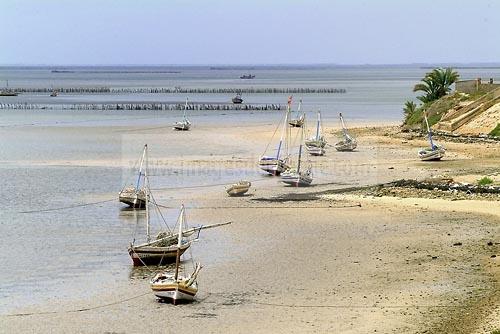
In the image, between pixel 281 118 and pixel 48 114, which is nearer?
pixel 281 118

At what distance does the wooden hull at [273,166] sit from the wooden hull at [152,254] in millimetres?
22822

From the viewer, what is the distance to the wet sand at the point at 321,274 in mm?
24250

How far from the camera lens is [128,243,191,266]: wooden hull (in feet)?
103

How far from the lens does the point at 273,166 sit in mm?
54375

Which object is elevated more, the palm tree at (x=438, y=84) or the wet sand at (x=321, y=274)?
the palm tree at (x=438, y=84)

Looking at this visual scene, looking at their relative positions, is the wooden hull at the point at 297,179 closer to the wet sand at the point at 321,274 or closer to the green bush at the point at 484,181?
the wet sand at the point at 321,274

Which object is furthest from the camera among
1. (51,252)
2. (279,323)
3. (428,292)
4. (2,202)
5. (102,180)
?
(102,180)

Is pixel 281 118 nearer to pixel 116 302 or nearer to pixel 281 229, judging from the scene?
pixel 281 229

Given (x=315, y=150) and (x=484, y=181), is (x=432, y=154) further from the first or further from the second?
(x=484, y=181)

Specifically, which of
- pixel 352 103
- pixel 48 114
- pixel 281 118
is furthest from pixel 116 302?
pixel 352 103

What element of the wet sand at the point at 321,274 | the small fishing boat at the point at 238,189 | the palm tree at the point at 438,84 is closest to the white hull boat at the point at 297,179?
the wet sand at the point at 321,274

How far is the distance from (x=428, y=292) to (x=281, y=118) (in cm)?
7824

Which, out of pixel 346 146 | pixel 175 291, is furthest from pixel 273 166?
pixel 175 291

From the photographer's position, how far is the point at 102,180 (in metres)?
53.8
